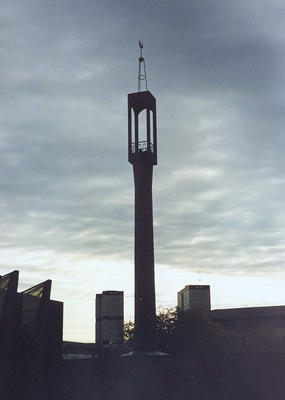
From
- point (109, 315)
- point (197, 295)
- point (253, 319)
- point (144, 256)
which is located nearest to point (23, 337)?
point (144, 256)

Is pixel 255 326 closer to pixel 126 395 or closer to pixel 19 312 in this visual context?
pixel 126 395

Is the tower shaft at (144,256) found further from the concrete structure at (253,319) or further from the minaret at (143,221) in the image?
the concrete structure at (253,319)

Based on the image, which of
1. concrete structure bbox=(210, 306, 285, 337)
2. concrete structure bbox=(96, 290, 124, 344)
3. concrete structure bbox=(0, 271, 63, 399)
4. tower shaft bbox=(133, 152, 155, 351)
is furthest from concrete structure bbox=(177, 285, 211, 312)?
concrete structure bbox=(0, 271, 63, 399)

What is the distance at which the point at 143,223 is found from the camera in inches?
2226

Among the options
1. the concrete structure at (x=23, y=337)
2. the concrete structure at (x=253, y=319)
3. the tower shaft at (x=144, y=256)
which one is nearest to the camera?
the concrete structure at (x=23, y=337)

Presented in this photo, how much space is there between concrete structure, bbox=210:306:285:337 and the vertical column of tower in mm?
26625

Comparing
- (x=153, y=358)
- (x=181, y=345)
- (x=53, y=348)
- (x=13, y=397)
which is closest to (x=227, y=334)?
→ (x=181, y=345)

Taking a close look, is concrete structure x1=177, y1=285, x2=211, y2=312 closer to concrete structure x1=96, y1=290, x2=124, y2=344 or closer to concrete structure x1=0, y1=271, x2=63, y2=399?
concrete structure x1=96, y1=290, x2=124, y2=344

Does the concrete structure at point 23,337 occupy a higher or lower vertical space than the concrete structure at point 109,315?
lower

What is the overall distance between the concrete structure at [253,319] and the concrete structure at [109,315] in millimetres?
31706

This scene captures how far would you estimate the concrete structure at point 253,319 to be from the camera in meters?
77.7

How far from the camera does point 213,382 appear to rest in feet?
145

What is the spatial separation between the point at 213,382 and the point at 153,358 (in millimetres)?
5617

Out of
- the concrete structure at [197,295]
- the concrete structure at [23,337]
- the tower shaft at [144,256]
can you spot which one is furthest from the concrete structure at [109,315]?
the concrete structure at [23,337]
